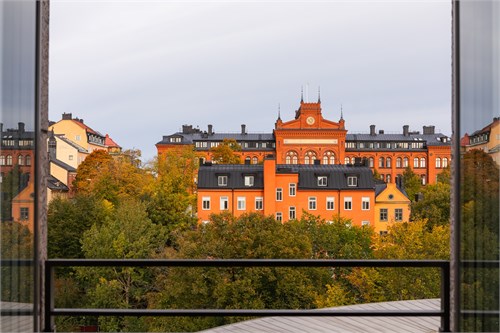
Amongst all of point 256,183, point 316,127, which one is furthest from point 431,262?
point 316,127

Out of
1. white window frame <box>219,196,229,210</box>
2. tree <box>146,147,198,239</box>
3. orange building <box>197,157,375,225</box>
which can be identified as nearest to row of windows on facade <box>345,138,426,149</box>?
tree <box>146,147,198,239</box>

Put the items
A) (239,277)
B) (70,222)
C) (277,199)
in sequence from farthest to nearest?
(277,199) → (70,222) → (239,277)

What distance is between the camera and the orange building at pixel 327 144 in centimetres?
4612

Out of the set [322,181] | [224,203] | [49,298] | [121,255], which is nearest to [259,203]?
[224,203]

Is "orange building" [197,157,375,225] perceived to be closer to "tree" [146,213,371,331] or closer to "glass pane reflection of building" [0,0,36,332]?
"tree" [146,213,371,331]

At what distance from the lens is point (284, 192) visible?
26.0 meters

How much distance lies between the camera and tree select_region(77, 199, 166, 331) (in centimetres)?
1809

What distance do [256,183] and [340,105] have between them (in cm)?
2712

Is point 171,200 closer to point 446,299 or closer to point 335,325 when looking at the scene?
point 335,325

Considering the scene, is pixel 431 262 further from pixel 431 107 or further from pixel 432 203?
pixel 431 107

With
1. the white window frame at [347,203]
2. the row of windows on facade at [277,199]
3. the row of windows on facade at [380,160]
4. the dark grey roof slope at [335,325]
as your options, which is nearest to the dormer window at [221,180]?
→ the row of windows on facade at [277,199]

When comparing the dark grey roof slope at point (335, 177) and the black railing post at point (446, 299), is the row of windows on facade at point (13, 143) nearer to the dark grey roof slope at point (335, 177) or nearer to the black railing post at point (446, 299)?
the black railing post at point (446, 299)

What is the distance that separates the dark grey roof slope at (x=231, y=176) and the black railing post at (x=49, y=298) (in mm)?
23417

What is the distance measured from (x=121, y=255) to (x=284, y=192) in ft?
29.1
